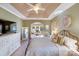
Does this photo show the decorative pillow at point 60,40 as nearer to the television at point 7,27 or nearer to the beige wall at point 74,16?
the beige wall at point 74,16

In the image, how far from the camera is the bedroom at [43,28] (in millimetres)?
2178

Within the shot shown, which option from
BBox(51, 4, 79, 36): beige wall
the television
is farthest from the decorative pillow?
the television

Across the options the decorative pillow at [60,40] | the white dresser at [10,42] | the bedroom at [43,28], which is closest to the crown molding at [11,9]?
the bedroom at [43,28]

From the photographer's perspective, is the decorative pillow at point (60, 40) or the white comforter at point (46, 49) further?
the decorative pillow at point (60, 40)

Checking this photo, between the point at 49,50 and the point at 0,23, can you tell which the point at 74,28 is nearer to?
the point at 49,50

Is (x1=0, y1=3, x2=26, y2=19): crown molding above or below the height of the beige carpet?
above

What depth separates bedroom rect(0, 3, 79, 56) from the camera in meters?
2.18

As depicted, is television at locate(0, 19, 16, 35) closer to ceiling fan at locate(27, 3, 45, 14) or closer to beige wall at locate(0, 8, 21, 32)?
beige wall at locate(0, 8, 21, 32)

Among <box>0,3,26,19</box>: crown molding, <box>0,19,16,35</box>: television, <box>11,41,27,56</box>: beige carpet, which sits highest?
<box>0,3,26,19</box>: crown molding

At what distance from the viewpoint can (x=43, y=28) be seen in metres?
2.39

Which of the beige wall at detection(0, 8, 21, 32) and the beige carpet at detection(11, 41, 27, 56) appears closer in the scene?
the beige carpet at detection(11, 41, 27, 56)

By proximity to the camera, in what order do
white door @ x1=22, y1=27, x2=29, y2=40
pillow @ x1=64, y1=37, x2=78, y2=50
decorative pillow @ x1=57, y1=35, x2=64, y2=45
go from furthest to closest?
white door @ x1=22, y1=27, x2=29, y2=40 → decorative pillow @ x1=57, y1=35, x2=64, y2=45 → pillow @ x1=64, y1=37, x2=78, y2=50

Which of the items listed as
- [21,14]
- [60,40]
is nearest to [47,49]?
[60,40]

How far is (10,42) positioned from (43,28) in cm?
76
